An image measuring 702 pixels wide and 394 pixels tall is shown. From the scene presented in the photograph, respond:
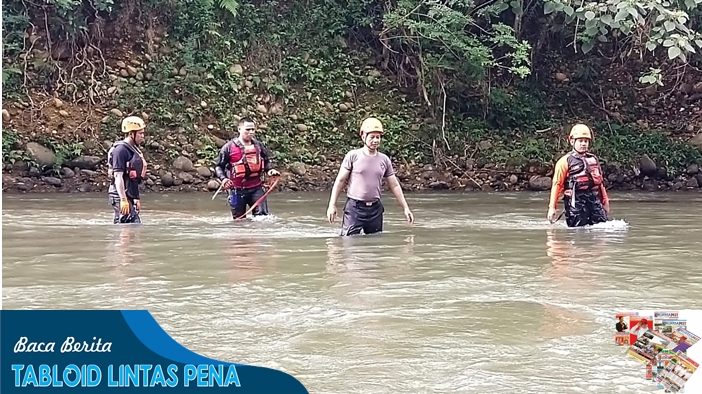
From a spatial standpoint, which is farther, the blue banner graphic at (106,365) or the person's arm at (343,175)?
the person's arm at (343,175)

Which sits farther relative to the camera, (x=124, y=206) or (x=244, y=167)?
(x=244, y=167)

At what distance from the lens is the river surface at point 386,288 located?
4520 mm

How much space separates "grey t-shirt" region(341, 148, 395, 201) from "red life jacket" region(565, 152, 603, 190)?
227 cm

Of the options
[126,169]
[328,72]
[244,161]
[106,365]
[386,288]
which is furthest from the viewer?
[328,72]

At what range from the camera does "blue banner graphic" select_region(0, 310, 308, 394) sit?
3.86 m

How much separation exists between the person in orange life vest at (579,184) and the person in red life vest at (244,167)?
11.0ft

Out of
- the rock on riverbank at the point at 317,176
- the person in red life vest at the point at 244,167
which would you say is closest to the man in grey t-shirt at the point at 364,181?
the person in red life vest at the point at 244,167

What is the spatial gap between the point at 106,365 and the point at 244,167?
7501mm

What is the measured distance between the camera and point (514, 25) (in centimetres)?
2005

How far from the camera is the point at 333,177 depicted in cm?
1828

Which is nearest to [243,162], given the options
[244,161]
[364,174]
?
[244,161]

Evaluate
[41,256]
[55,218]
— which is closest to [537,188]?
[55,218]

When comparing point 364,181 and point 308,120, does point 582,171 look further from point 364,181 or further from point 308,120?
point 308,120

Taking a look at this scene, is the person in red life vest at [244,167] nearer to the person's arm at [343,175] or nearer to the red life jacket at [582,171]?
the person's arm at [343,175]
